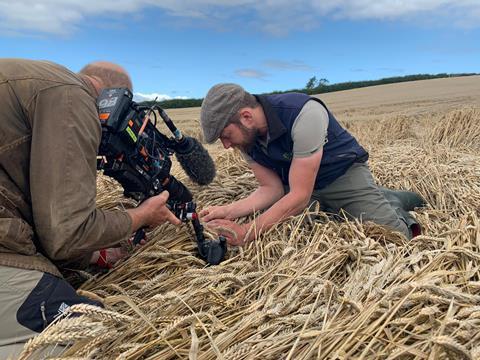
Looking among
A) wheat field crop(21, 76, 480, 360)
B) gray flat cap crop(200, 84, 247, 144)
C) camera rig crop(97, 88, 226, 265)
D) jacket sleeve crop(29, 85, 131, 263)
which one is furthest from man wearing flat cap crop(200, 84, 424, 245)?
jacket sleeve crop(29, 85, 131, 263)

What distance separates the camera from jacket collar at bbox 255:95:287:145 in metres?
3.48

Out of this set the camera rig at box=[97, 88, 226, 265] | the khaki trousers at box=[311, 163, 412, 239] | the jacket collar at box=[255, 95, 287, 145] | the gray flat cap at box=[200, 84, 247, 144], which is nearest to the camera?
the camera rig at box=[97, 88, 226, 265]

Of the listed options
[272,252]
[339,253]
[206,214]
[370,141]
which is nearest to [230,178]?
[206,214]

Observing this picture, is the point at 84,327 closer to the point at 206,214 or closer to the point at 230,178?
the point at 206,214

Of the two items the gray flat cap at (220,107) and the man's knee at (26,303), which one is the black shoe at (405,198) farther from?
the man's knee at (26,303)

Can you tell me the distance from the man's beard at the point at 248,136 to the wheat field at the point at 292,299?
64 cm

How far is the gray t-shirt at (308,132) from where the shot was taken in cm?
342

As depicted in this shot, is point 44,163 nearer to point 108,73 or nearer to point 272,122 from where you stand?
point 108,73

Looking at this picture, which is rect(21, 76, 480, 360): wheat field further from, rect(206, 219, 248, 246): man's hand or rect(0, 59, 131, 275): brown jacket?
rect(0, 59, 131, 275): brown jacket

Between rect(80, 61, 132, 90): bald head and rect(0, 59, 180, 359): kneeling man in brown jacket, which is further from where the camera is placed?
rect(80, 61, 132, 90): bald head

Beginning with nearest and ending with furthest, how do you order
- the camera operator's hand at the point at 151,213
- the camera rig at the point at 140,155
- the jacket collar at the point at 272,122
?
the camera rig at the point at 140,155, the camera operator's hand at the point at 151,213, the jacket collar at the point at 272,122

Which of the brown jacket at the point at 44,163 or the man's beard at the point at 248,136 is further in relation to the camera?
the man's beard at the point at 248,136

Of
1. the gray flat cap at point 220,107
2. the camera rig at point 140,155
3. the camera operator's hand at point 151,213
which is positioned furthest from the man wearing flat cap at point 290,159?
the camera operator's hand at point 151,213

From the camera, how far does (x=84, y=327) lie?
1.63m
